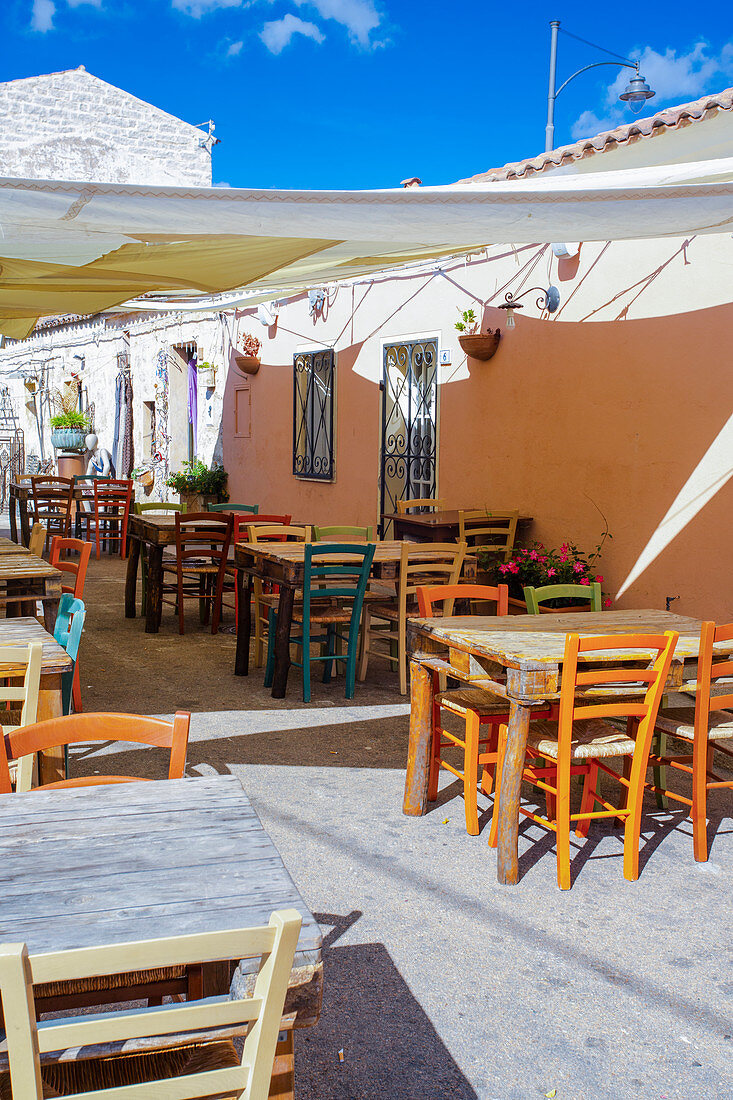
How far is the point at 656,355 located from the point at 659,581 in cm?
143

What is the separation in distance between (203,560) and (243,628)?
1.71 metres

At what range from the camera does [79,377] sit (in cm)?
1656

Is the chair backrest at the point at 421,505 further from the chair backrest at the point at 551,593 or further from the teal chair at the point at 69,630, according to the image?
the teal chair at the point at 69,630

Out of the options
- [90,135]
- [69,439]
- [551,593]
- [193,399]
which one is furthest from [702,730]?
[90,135]

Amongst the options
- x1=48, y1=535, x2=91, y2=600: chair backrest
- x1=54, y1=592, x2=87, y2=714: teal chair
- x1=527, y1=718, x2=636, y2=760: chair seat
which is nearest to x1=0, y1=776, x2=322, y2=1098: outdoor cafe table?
x1=54, y1=592, x2=87, y2=714: teal chair

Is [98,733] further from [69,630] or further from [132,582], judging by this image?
[132,582]

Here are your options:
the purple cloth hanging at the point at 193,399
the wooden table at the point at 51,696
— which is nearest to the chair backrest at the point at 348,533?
the wooden table at the point at 51,696

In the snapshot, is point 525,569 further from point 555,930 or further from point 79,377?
point 79,377

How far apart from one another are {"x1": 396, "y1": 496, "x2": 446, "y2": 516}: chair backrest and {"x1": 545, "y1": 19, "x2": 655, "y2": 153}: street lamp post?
289 cm

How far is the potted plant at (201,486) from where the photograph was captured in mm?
12031

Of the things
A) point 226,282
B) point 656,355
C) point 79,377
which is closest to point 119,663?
point 226,282

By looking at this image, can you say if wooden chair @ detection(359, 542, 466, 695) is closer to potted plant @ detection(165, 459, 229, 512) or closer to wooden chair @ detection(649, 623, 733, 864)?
wooden chair @ detection(649, 623, 733, 864)

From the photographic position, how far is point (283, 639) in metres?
4.74

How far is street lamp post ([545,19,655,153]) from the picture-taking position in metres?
6.94
